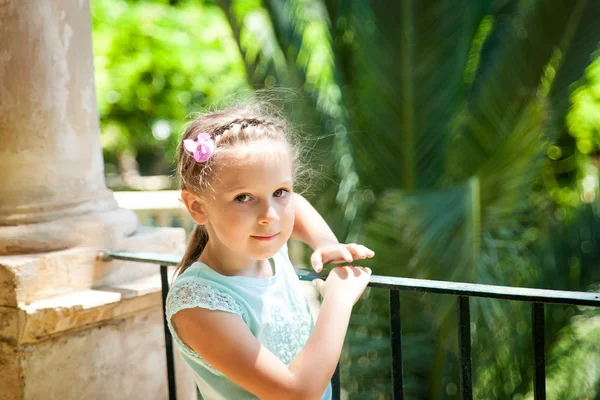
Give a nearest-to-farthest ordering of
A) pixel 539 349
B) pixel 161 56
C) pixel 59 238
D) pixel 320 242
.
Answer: pixel 539 349, pixel 320 242, pixel 59 238, pixel 161 56

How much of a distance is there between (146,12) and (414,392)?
8.16m

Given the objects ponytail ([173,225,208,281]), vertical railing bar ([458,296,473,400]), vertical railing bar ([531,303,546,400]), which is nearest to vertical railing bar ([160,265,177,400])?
ponytail ([173,225,208,281])

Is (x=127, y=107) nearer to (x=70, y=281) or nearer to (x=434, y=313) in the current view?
(x=434, y=313)

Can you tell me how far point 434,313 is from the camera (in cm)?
414

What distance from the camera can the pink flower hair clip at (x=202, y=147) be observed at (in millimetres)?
1375

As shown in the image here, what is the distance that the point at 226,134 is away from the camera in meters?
1.41

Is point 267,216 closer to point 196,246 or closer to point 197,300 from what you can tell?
point 197,300

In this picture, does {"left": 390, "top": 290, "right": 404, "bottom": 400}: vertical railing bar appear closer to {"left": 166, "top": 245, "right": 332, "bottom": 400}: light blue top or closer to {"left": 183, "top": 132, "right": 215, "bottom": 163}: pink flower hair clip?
{"left": 166, "top": 245, "right": 332, "bottom": 400}: light blue top

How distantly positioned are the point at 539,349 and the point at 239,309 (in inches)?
26.3

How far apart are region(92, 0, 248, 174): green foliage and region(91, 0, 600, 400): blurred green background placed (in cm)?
570

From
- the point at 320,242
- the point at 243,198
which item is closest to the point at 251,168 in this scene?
the point at 243,198

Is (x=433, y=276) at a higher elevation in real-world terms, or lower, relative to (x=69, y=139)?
lower

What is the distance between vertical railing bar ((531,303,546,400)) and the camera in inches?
56.1

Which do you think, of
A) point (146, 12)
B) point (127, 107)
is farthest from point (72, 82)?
point (127, 107)
